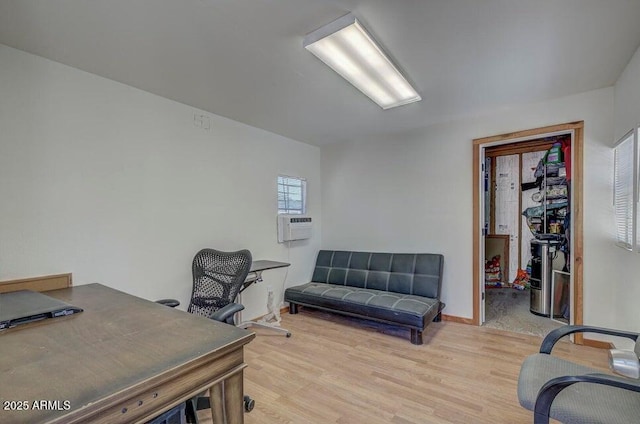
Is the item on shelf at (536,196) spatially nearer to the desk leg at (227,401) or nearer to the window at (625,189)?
the window at (625,189)

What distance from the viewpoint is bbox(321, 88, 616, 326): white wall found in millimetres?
2713

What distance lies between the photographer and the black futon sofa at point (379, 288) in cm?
299

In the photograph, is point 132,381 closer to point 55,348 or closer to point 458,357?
point 55,348

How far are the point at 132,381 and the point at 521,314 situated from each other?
4.39m

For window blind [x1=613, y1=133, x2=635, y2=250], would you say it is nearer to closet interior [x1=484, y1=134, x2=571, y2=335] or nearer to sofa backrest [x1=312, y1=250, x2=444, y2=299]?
closet interior [x1=484, y1=134, x2=571, y2=335]

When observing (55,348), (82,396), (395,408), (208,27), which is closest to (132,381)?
(82,396)

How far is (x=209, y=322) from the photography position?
1.27 metres

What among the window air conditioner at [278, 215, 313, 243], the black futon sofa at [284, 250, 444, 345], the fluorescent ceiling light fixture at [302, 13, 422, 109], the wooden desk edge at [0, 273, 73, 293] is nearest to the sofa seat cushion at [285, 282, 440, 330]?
the black futon sofa at [284, 250, 444, 345]

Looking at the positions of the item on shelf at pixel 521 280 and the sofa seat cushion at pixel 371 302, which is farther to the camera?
the item on shelf at pixel 521 280

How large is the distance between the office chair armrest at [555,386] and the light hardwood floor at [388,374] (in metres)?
0.73

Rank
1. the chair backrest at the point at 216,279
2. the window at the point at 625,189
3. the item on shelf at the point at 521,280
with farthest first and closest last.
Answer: the item on shelf at the point at 521,280 → the chair backrest at the point at 216,279 → the window at the point at 625,189

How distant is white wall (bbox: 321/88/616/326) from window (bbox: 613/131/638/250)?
0.54 feet

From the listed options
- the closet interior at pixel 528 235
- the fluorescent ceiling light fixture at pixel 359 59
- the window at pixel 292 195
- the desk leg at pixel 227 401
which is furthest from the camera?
the window at pixel 292 195

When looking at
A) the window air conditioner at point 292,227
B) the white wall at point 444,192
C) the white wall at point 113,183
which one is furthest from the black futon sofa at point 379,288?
the white wall at point 113,183
